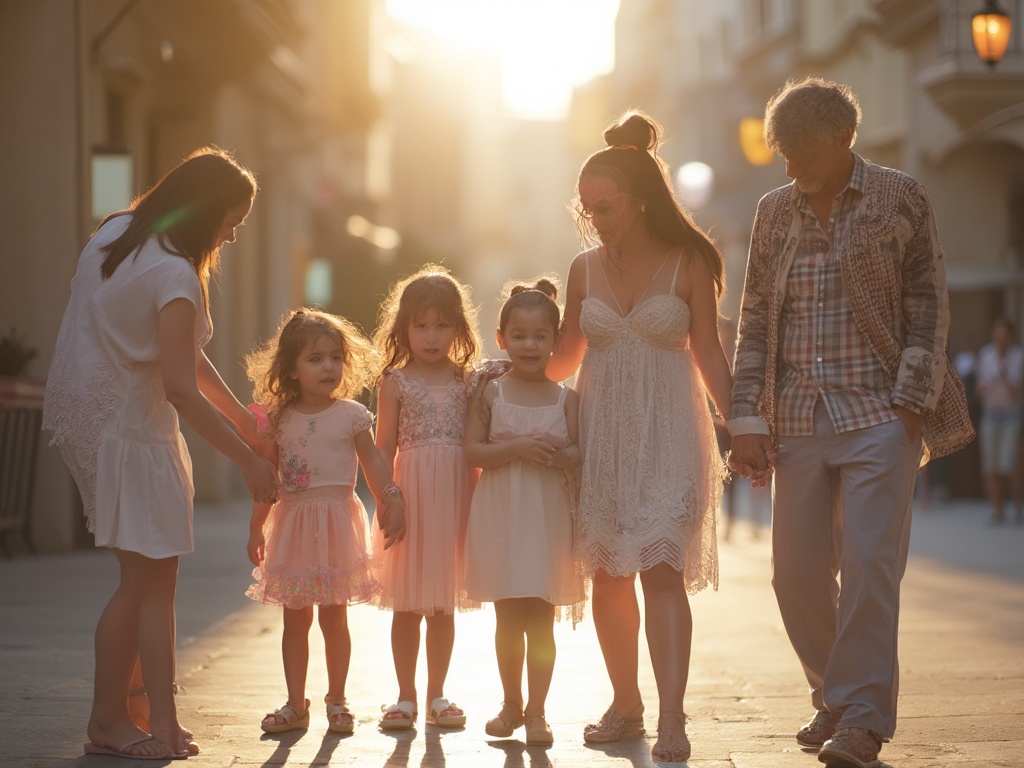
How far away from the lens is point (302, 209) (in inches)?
1115

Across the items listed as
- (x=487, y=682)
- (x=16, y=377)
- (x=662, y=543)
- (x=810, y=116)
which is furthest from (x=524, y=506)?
(x=16, y=377)

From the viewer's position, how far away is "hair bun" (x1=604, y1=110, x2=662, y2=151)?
5.96m

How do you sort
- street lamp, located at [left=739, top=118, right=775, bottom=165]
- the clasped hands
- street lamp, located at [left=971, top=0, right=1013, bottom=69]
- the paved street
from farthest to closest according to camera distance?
street lamp, located at [left=739, top=118, right=775, bottom=165] → street lamp, located at [left=971, top=0, right=1013, bottom=69] → the clasped hands → the paved street

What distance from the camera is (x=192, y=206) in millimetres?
5359

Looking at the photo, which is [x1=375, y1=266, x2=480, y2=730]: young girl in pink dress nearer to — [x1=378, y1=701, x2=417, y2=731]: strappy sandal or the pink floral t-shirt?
[x1=378, y1=701, x2=417, y2=731]: strappy sandal

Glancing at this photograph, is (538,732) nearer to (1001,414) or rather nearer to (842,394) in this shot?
(842,394)

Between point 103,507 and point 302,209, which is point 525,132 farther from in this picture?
point 103,507

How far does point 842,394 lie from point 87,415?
240 centimetres

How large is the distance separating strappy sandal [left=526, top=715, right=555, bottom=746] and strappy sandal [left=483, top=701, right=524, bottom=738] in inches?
3.4

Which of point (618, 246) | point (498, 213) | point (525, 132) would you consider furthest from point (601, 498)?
point (525, 132)

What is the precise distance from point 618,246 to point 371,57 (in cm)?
3203

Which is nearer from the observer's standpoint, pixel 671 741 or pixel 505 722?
pixel 671 741

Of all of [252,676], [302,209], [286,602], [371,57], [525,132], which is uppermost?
[525,132]

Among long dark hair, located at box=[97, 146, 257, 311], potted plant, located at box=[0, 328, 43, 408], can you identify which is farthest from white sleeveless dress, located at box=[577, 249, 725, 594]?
potted plant, located at box=[0, 328, 43, 408]
